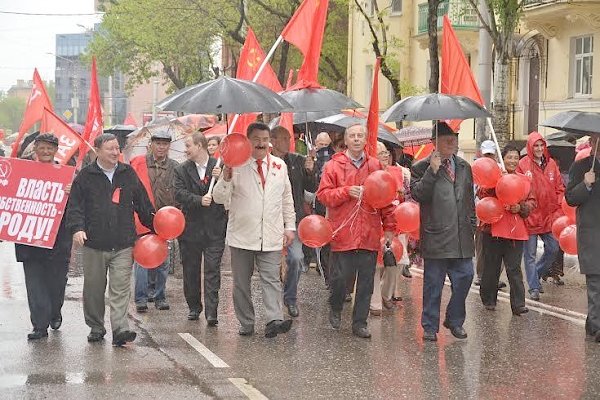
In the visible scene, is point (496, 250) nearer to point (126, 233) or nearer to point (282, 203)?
point (282, 203)

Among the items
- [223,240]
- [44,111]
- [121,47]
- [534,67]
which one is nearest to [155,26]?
[121,47]

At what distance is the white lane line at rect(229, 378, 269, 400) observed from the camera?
7645 mm

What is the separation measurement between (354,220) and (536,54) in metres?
23.0

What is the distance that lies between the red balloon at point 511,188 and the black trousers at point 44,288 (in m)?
4.22

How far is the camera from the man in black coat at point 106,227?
9.40 metres

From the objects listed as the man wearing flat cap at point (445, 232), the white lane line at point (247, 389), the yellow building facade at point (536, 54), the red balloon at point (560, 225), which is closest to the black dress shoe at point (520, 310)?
the red balloon at point (560, 225)

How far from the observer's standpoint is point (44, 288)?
999 centimetres

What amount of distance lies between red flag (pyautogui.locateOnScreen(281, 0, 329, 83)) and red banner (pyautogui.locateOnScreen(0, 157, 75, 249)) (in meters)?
3.26

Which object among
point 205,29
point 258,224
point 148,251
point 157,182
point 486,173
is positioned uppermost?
point 205,29

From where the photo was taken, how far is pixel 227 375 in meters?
8.34

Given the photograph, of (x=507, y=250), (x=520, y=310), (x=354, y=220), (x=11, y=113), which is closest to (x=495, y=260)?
(x=507, y=250)

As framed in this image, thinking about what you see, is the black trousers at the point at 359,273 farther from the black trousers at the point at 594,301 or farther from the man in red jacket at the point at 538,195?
the man in red jacket at the point at 538,195

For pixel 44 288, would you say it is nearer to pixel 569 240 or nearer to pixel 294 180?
pixel 294 180

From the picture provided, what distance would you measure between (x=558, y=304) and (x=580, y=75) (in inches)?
699
